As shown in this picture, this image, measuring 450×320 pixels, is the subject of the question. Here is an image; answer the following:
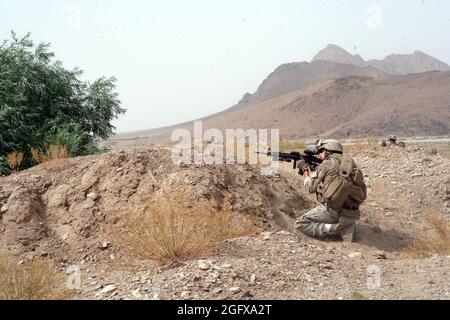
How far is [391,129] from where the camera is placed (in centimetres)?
3606

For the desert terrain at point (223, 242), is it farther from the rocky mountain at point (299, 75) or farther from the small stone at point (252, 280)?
the rocky mountain at point (299, 75)

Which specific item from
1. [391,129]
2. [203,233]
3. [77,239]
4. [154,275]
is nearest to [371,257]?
[203,233]

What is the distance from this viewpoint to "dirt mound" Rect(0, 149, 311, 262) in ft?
18.2

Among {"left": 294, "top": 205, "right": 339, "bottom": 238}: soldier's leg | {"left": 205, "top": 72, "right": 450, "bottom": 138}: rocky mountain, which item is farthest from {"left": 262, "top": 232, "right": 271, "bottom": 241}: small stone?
{"left": 205, "top": 72, "right": 450, "bottom": 138}: rocky mountain

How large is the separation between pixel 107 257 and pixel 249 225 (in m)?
1.70

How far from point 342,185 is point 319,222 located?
0.64 m

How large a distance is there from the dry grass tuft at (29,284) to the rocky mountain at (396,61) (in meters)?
93.0

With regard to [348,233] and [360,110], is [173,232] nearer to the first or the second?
[348,233]

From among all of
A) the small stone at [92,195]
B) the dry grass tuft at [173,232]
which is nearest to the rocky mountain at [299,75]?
the small stone at [92,195]

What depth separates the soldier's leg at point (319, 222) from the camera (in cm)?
641

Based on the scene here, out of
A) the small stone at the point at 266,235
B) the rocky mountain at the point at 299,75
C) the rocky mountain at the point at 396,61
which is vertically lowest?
the small stone at the point at 266,235

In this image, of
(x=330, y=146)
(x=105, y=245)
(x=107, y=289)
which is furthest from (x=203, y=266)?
(x=330, y=146)

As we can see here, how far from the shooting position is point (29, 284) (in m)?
3.76

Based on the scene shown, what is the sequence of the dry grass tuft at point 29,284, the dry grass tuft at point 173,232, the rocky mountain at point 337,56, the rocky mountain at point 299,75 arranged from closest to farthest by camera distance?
the dry grass tuft at point 29,284, the dry grass tuft at point 173,232, the rocky mountain at point 299,75, the rocky mountain at point 337,56
